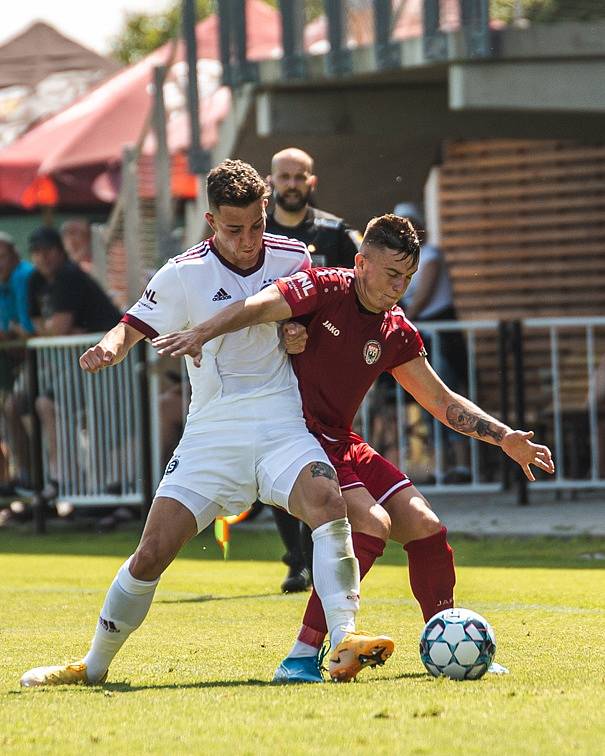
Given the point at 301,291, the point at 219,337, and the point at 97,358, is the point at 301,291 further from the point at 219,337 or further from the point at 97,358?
the point at 97,358

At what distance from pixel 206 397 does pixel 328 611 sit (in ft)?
3.33

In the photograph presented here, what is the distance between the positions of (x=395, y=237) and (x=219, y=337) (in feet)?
2.58

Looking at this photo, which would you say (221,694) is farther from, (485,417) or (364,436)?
(364,436)

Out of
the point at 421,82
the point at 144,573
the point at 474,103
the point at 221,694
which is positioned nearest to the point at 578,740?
the point at 221,694

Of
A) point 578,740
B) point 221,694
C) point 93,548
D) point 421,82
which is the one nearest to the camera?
point 578,740

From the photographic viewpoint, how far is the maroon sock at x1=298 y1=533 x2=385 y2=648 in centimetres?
611

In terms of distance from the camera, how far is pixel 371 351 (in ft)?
21.0

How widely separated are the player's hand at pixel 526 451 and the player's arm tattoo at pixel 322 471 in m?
0.75

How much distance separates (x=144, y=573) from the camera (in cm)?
612

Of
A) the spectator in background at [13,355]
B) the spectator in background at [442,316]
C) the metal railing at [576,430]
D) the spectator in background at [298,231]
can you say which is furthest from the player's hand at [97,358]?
the spectator in background at [13,355]

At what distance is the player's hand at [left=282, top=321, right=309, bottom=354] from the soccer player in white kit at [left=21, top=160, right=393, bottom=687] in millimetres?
79

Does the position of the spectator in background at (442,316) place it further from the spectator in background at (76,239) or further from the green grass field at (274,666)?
the spectator in background at (76,239)

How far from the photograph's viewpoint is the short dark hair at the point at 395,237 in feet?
20.4

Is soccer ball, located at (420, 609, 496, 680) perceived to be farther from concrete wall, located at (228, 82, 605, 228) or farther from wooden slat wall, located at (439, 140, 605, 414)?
wooden slat wall, located at (439, 140, 605, 414)
